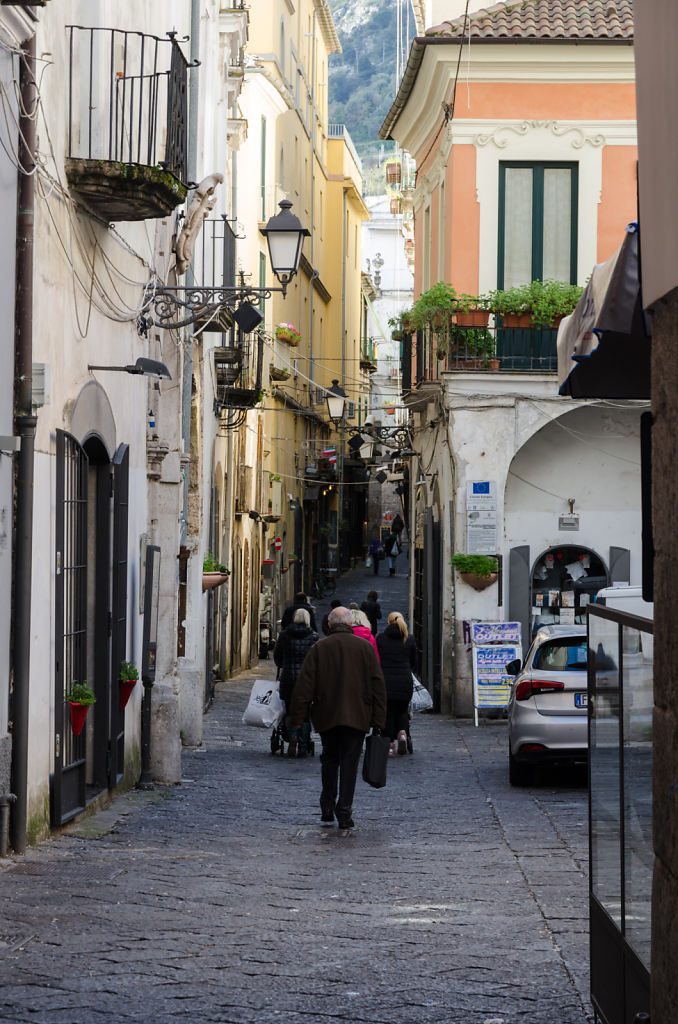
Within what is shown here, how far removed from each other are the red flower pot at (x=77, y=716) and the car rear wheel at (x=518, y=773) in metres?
4.99

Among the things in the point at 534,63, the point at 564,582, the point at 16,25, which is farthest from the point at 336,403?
the point at 16,25

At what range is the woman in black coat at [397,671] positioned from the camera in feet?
55.7

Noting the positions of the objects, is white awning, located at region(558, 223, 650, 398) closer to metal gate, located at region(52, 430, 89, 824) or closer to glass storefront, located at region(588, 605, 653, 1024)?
glass storefront, located at region(588, 605, 653, 1024)

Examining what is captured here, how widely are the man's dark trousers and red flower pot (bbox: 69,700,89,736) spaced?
→ 6.23 ft

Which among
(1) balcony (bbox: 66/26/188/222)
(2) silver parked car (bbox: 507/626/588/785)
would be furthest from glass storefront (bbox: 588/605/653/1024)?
(2) silver parked car (bbox: 507/626/588/785)

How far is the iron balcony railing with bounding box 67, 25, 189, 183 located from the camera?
432 inches

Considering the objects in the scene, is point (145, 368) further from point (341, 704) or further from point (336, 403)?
point (336, 403)

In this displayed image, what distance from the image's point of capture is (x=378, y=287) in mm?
75625

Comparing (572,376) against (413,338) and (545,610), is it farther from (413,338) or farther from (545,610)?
(413,338)

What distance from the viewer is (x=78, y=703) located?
10812 millimetres

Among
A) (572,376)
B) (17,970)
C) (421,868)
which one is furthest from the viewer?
(421,868)

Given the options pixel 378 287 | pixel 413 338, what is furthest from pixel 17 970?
pixel 378 287

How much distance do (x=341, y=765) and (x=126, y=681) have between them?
7.30 ft

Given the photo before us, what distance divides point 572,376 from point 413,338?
59.8 feet
